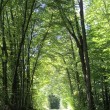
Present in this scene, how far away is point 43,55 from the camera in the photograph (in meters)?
17.8

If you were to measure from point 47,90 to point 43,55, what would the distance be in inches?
773

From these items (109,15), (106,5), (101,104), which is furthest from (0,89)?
(101,104)

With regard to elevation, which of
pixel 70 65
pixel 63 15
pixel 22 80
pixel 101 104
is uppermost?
pixel 63 15

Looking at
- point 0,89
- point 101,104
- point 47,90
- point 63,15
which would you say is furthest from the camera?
point 47,90

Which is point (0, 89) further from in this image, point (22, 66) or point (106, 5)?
point (106, 5)

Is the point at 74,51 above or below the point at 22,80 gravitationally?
above

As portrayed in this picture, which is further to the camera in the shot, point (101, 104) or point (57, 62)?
point (101, 104)

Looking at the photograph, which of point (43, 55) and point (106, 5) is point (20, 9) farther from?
point (43, 55)

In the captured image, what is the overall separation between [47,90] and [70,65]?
59.8 ft

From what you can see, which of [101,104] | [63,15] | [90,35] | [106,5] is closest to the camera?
[63,15]

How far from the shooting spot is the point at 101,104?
2220 cm

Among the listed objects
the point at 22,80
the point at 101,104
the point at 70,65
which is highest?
the point at 70,65

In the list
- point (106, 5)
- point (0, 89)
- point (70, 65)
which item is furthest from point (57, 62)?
point (0, 89)

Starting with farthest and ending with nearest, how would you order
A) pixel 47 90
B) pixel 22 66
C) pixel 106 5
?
pixel 47 90
pixel 106 5
pixel 22 66
